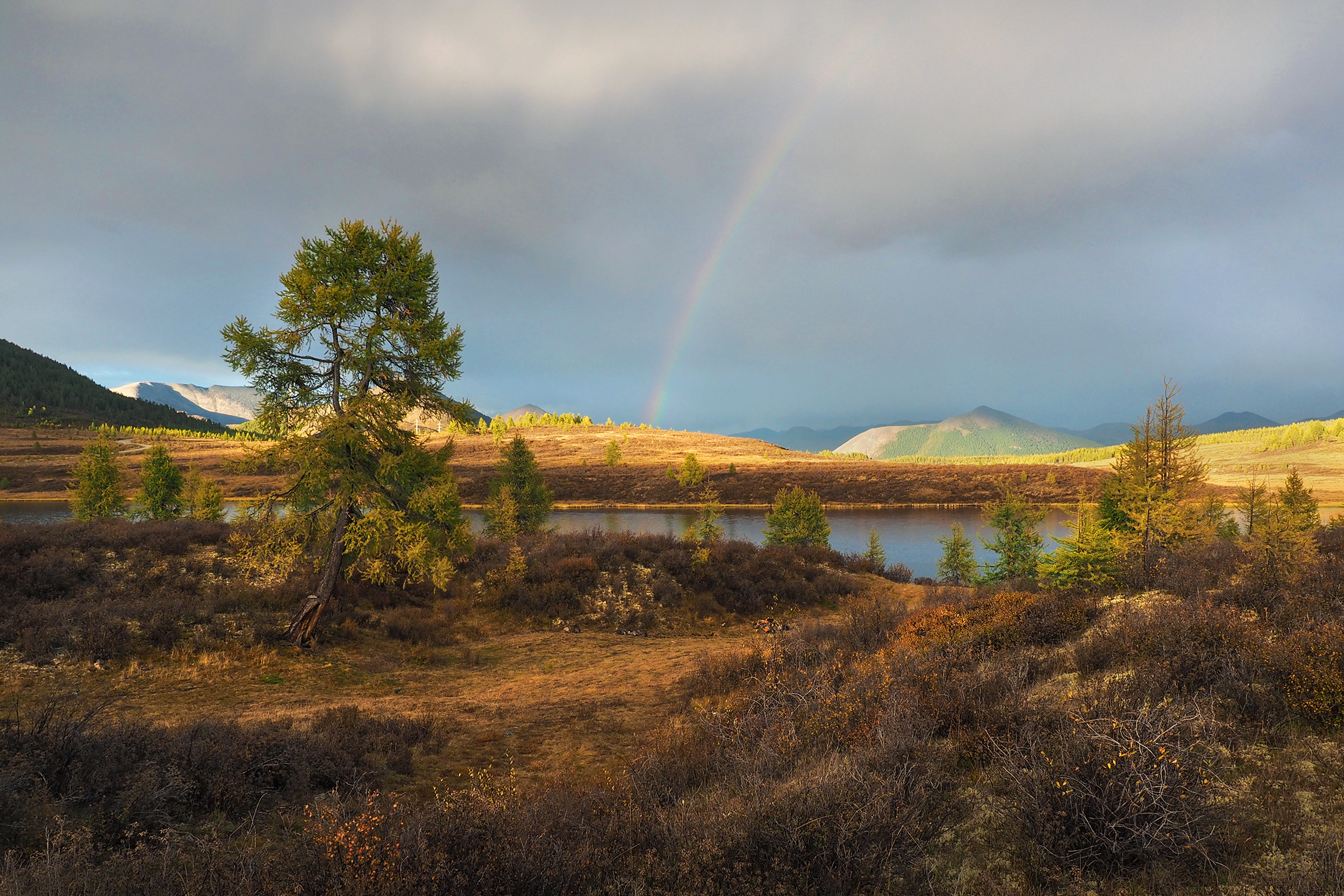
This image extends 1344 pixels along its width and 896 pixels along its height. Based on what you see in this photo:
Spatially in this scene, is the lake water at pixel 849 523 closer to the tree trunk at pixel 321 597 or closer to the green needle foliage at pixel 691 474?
the green needle foliage at pixel 691 474

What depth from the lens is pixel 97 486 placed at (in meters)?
33.1

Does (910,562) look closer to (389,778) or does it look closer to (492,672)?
(492,672)

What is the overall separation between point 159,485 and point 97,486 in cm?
280

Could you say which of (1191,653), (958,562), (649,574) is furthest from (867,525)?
(1191,653)

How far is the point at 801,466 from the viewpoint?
372ft

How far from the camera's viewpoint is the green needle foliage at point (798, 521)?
121 feet

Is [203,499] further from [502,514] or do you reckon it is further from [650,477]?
[650,477]

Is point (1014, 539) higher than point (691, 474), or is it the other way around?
point (691, 474)

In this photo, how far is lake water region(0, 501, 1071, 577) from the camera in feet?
167

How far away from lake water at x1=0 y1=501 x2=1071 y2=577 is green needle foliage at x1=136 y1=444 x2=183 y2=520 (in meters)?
18.9

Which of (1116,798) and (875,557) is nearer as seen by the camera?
(1116,798)

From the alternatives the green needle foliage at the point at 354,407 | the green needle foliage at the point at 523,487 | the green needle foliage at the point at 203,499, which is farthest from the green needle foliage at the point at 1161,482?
the green needle foliage at the point at 203,499

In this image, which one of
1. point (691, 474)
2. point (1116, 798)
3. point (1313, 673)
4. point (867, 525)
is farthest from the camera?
point (691, 474)

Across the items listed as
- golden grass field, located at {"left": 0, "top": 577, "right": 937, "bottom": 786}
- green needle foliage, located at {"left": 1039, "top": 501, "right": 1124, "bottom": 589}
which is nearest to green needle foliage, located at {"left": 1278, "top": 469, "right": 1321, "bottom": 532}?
green needle foliage, located at {"left": 1039, "top": 501, "right": 1124, "bottom": 589}
